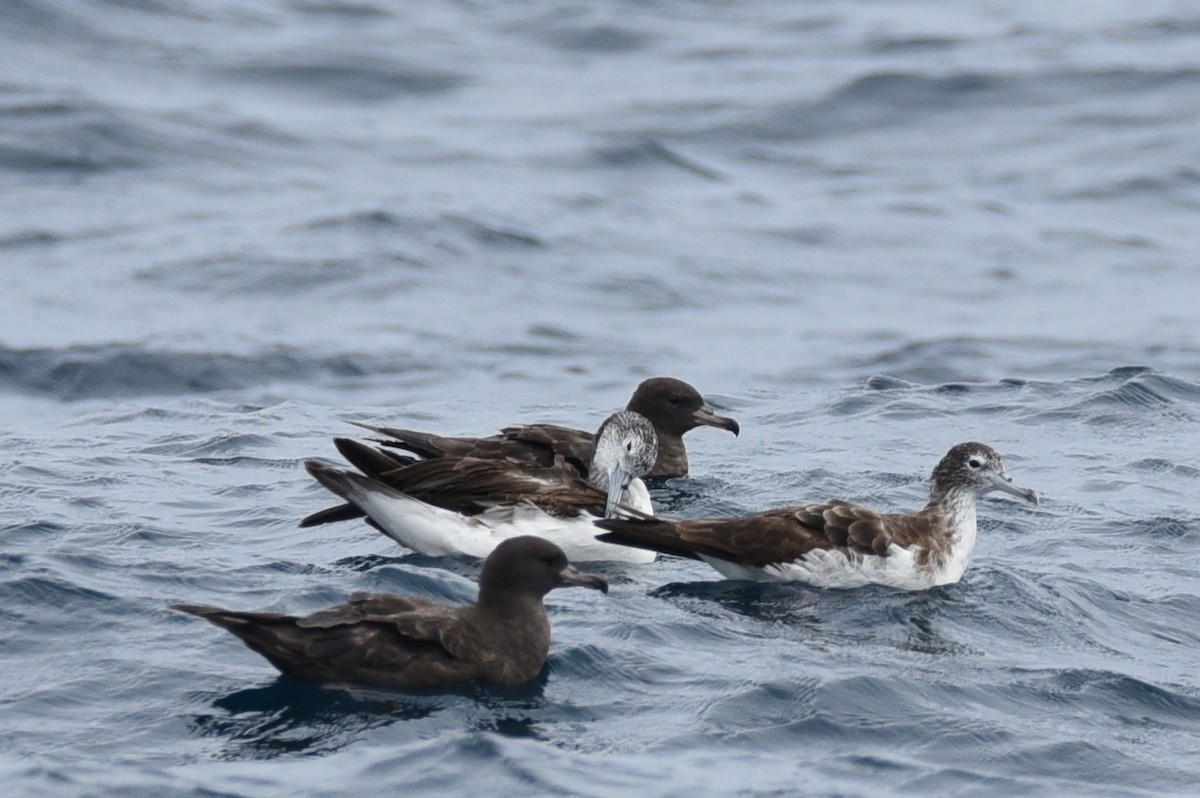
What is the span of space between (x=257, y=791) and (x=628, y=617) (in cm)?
313

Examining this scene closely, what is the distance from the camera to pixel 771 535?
11570mm

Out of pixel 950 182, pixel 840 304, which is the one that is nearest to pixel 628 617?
pixel 840 304

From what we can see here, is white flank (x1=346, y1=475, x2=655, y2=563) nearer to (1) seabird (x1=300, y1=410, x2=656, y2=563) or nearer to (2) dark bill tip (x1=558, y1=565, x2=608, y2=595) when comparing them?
(1) seabird (x1=300, y1=410, x2=656, y2=563)

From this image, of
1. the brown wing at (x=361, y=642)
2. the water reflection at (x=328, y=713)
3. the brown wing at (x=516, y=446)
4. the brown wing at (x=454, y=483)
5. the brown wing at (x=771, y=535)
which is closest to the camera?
the water reflection at (x=328, y=713)

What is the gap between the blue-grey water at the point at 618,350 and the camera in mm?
9133

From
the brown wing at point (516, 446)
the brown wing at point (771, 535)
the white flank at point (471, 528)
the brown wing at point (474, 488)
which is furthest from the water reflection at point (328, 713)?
the brown wing at point (516, 446)

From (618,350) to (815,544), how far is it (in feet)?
28.1

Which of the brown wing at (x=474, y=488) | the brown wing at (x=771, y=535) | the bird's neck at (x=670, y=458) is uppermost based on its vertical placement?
the brown wing at (x=474, y=488)

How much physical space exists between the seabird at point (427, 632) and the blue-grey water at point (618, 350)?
0.16 m

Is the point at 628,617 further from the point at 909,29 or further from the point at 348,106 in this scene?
the point at 909,29

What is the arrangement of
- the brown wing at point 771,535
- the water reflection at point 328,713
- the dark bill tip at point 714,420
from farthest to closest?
the dark bill tip at point 714,420
the brown wing at point 771,535
the water reflection at point 328,713

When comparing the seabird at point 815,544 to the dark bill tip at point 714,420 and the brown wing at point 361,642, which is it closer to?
the brown wing at point 361,642

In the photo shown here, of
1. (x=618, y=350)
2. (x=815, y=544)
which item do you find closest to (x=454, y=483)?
(x=815, y=544)

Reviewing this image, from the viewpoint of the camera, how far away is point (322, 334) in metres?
19.8
